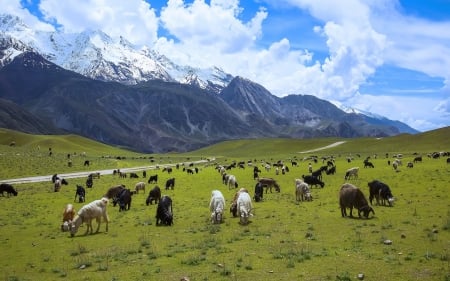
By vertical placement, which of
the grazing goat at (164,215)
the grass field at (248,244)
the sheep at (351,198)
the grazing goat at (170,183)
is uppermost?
the grazing goat at (170,183)

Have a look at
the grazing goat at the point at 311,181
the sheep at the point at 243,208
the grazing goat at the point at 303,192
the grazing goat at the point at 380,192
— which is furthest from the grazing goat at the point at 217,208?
the grazing goat at the point at 311,181

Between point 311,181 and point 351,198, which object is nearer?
point 351,198

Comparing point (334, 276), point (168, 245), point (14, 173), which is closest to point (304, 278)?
point (334, 276)

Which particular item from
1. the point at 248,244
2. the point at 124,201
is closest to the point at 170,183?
the point at 124,201

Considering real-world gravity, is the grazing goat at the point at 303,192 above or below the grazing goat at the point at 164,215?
above

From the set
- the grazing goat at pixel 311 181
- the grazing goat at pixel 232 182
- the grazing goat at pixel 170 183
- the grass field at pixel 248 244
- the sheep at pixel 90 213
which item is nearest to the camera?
the grass field at pixel 248 244

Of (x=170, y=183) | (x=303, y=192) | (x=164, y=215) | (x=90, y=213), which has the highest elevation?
(x=170, y=183)

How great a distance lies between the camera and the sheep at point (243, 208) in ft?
90.2

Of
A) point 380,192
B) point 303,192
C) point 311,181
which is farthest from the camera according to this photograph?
point 311,181

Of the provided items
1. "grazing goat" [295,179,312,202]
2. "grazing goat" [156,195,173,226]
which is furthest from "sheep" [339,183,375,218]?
"grazing goat" [156,195,173,226]

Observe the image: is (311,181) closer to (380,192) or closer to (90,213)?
(380,192)

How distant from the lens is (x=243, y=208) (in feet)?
91.2

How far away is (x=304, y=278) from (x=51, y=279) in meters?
9.82

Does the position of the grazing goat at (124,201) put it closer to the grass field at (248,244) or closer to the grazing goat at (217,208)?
the grass field at (248,244)
